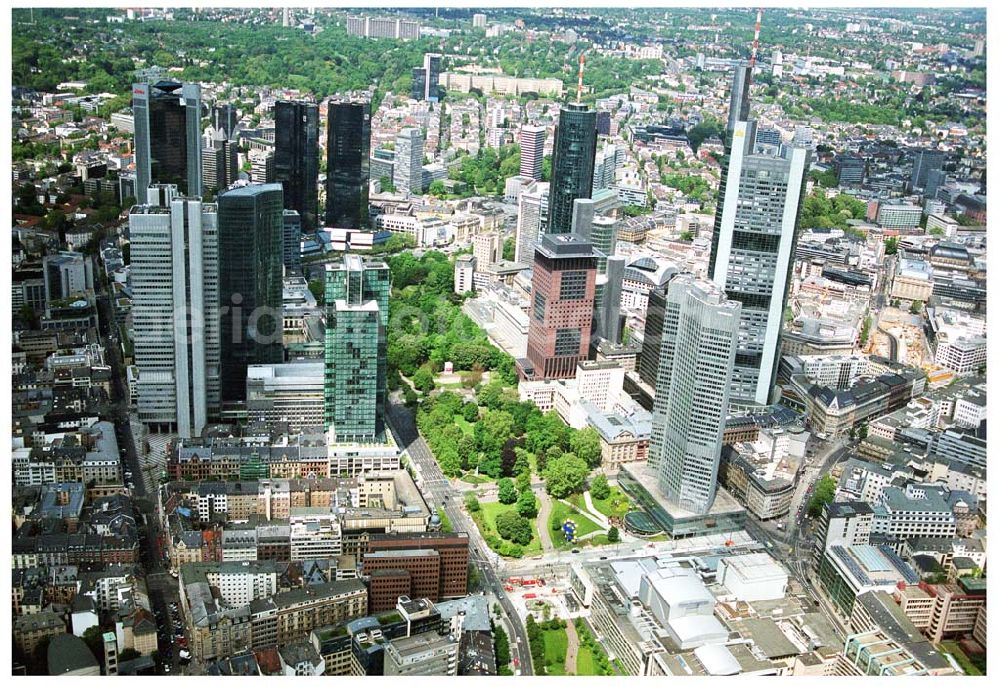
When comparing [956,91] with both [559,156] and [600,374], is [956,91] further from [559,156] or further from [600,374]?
[600,374]

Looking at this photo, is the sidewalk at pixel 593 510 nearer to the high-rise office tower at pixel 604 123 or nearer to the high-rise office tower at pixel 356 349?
the high-rise office tower at pixel 356 349

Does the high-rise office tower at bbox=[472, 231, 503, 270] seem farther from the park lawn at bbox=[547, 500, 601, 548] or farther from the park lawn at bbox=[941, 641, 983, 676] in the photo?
the park lawn at bbox=[941, 641, 983, 676]

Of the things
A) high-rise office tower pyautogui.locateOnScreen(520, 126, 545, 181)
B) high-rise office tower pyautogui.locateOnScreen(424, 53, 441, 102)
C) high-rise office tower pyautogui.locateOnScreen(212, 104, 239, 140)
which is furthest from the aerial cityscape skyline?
high-rise office tower pyautogui.locateOnScreen(424, 53, 441, 102)

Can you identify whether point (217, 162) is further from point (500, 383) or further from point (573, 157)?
point (500, 383)

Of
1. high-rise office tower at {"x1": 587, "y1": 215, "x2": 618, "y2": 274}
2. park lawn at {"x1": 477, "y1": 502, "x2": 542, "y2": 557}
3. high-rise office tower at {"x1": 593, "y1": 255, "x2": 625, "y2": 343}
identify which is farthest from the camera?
high-rise office tower at {"x1": 587, "y1": 215, "x2": 618, "y2": 274}

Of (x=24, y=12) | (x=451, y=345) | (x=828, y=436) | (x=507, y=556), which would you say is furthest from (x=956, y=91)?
(x=24, y=12)
